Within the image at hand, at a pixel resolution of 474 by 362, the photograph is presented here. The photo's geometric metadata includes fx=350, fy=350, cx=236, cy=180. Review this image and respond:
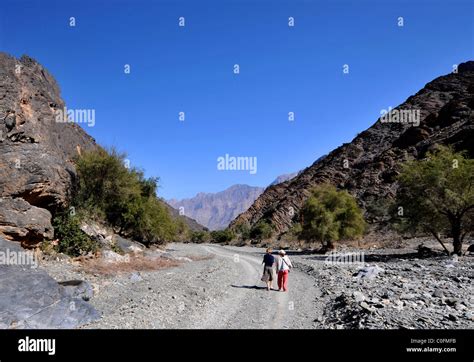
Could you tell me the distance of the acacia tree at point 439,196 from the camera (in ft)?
90.0

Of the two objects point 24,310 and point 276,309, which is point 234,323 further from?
point 24,310

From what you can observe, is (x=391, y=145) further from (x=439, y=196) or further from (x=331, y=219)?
(x=439, y=196)

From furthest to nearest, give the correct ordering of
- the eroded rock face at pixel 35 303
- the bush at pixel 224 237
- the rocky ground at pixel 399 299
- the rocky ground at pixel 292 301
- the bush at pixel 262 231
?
the bush at pixel 224 237 < the bush at pixel 262 231 < the rocky ground at pixel 292 301 < the eroded rock face at pixel 35 303 < the rocky ground at pixel 399 299

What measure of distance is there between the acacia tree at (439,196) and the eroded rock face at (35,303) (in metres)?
26.5

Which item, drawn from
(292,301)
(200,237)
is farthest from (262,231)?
(292,301)

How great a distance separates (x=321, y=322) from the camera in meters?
10.2

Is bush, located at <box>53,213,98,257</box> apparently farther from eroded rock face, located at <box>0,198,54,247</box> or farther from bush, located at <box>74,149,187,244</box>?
bush, located at <box>74,149,187,244</box>

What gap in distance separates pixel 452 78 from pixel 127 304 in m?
123

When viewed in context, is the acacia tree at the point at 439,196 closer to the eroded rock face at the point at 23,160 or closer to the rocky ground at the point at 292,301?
the rocky ground at the point at 292,301

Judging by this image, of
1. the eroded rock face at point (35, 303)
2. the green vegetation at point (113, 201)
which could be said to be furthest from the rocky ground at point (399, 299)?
the green vegetation at point (113, 201)

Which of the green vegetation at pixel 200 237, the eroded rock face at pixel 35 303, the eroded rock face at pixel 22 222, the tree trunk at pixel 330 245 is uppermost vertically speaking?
the eroded rock face at pixel 22 222

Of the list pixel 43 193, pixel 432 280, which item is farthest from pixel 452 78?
pixel 43 193

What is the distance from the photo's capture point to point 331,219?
4209 cm
